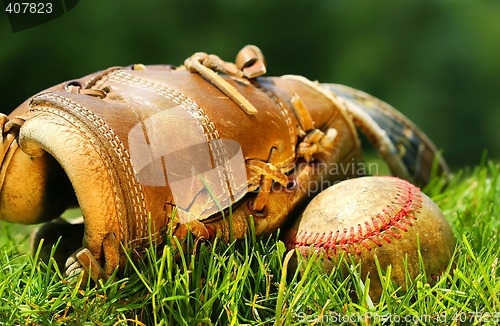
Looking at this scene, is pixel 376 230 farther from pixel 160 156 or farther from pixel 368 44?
pixel 368 44

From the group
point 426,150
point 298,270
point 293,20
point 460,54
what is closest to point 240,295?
point 298,270

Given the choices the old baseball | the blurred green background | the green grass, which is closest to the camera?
the green grass

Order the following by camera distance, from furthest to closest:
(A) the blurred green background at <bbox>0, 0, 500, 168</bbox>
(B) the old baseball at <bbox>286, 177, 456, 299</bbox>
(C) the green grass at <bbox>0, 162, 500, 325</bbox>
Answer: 1. (A) the blurred green background at <bbox>0, 0, 500, 168</bbox>
2. (B) the old baseball at <bbox>286, 177, 456, 299</bbox>
3. (C) the green grass at <bbox>0, 162, 500, 325</bbox>

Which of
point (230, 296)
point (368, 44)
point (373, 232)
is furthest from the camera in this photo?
point (368, 44)

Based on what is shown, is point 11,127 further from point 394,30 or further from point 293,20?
point 394,30

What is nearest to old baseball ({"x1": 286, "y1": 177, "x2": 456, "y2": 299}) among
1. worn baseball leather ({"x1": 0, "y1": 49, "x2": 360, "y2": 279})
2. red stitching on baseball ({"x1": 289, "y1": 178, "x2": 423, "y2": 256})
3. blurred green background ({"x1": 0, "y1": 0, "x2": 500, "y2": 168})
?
red stitching on baseball ({"x1": 289, "y1": 178, "x2": 423, "y2": 256})

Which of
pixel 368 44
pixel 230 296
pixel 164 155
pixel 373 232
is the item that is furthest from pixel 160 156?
pixel 368 44

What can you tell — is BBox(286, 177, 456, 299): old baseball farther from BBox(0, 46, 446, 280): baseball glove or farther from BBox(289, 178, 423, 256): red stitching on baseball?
BBox(0, 46, 446, 280): baseball glove

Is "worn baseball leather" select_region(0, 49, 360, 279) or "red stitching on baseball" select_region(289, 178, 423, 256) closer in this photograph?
"worn baseball leather" select_region(0, 49, 360, 279)
